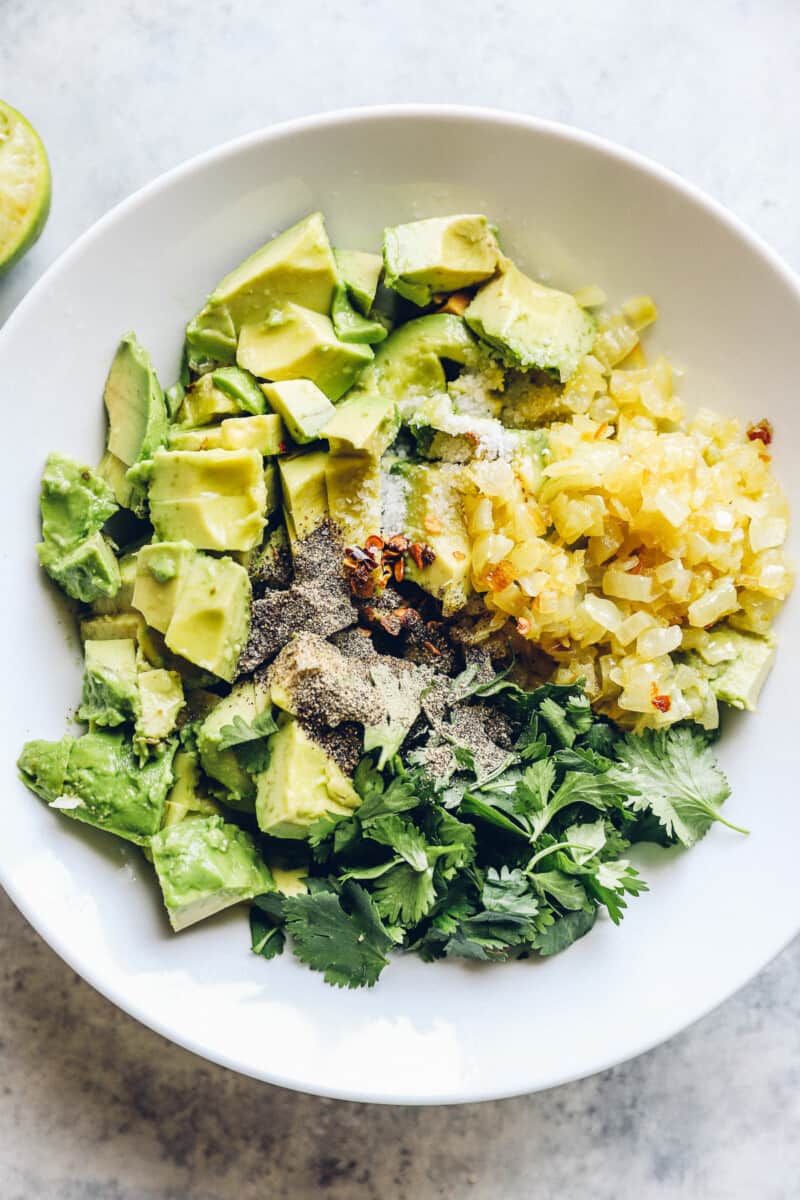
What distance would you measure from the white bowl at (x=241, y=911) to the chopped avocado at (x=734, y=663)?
0.16 ft

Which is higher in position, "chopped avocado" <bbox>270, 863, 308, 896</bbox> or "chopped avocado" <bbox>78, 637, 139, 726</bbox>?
"chopped avocado" <bbox>78, 637, 139, 726</bbox>

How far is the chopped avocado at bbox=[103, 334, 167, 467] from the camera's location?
1.90 meters

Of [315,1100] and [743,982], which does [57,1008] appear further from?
[743,982]

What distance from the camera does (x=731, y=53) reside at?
2379 mm

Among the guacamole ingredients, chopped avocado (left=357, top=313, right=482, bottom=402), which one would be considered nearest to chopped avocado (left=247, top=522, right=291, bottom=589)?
the guacamole ingredients

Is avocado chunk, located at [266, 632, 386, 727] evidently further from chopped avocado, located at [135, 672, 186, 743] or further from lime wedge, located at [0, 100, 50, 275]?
lime wedge, located at [0, 100, 50, 275]

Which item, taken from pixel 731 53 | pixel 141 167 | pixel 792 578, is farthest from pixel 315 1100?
pixel 731 53

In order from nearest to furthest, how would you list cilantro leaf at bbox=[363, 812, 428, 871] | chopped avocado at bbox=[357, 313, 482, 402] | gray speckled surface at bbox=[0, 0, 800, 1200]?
cilantro leaf at bbox=[363, 812, 428, 871]
chopped avocado at bbox=[357, 313, 482, 402]
gray speckled surface at bbox=[0, 0, 800, 1200]

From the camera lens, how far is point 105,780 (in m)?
1.84

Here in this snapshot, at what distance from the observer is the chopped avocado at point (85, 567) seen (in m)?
1.87

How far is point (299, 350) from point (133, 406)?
343 millimetres

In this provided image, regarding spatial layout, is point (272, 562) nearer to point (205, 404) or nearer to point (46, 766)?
point (205, 404)

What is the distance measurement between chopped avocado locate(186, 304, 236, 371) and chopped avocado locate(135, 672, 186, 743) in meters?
0.66

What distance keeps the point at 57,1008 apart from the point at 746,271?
2.18 meters
